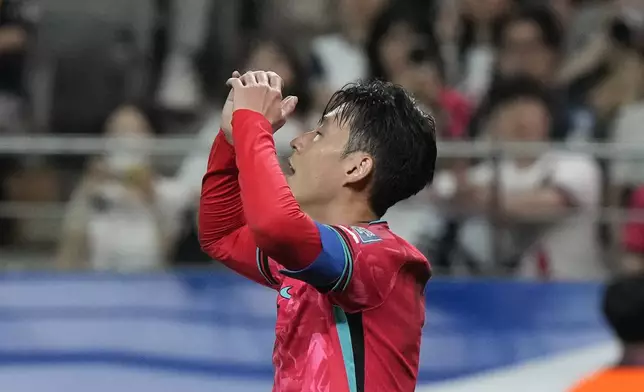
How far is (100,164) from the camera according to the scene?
4633mm

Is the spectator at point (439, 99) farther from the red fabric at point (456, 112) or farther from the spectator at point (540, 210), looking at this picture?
the spectator at point (540, 210)

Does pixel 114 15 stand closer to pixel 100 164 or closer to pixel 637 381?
pixel 100 164

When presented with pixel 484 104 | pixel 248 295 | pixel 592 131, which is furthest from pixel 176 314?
pixel 592 131

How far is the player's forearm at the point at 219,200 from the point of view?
6.65 ft

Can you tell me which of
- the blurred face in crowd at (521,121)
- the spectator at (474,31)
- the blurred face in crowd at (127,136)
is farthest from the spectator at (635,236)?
the blurred face in crowd at (127,136)

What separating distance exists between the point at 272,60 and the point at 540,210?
143cm

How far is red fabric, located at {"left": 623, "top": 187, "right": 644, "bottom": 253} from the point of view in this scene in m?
4.18

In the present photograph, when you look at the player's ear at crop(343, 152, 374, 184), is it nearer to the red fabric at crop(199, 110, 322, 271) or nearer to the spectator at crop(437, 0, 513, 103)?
the red fabric at crop(199, 110, 322, 271)

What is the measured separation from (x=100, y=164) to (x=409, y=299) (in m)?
3.02

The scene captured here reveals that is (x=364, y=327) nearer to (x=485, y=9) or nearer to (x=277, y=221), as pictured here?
(x=277, y=221)

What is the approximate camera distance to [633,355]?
255 centimetres

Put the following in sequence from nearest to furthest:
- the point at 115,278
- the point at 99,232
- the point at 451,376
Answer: the point at 451,376 < the point at 115,278 < the point at 99,232

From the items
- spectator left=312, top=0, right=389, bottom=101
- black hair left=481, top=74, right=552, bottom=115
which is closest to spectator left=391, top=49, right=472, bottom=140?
black hair left=481, top=74, right=552, bottom=115

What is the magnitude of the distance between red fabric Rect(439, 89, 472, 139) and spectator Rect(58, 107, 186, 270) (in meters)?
1.23
